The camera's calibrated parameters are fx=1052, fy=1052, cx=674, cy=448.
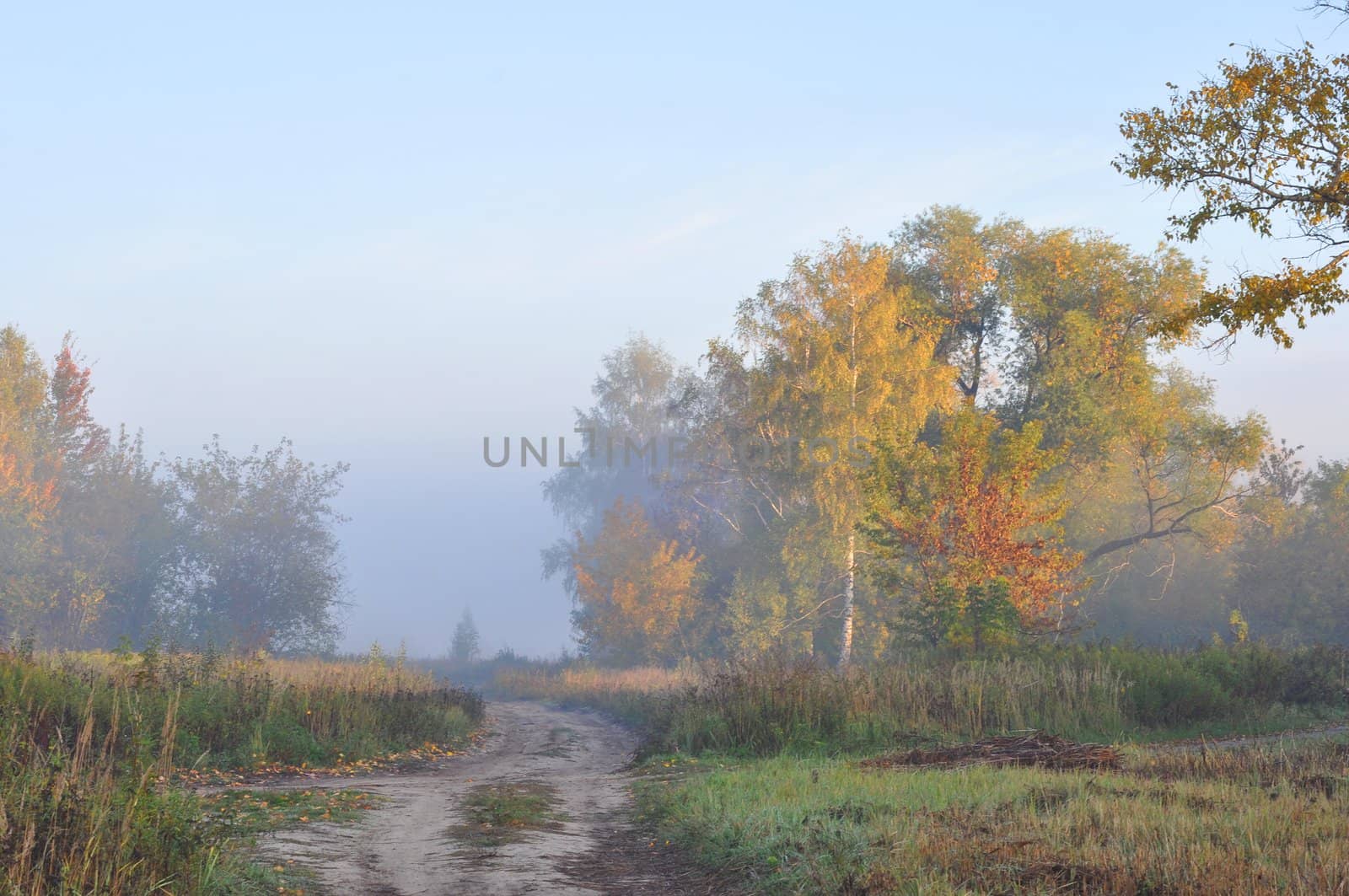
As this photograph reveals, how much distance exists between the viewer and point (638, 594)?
4659 centimetres

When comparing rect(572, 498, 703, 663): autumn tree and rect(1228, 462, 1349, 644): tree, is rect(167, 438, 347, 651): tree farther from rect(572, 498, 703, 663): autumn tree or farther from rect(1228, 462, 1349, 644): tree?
rect(1228, 462, 1349, 644): tree

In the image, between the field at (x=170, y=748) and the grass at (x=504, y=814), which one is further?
the grass at (x=504, y=814)

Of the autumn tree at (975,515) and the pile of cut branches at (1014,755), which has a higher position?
the autumn tree at (975,515)

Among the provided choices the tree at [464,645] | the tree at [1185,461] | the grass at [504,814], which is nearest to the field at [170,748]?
the grass at [504,814]

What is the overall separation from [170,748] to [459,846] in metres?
3.51

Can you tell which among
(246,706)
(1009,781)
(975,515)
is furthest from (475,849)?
(975,515)

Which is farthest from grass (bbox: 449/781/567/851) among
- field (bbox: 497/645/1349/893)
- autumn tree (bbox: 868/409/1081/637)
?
autumn tree (bbox: 868/409/1081/637)

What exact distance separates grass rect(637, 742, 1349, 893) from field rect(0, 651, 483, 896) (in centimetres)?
371

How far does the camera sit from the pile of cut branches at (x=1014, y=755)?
11953 mm

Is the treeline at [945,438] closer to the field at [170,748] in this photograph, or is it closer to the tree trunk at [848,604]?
the tree trunk at [848,604]

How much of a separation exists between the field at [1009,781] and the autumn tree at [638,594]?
22.2m

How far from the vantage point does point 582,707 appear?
33.7 m

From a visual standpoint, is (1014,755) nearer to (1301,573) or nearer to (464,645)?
(1301,573)

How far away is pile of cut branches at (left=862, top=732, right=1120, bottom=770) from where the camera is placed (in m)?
12.0
